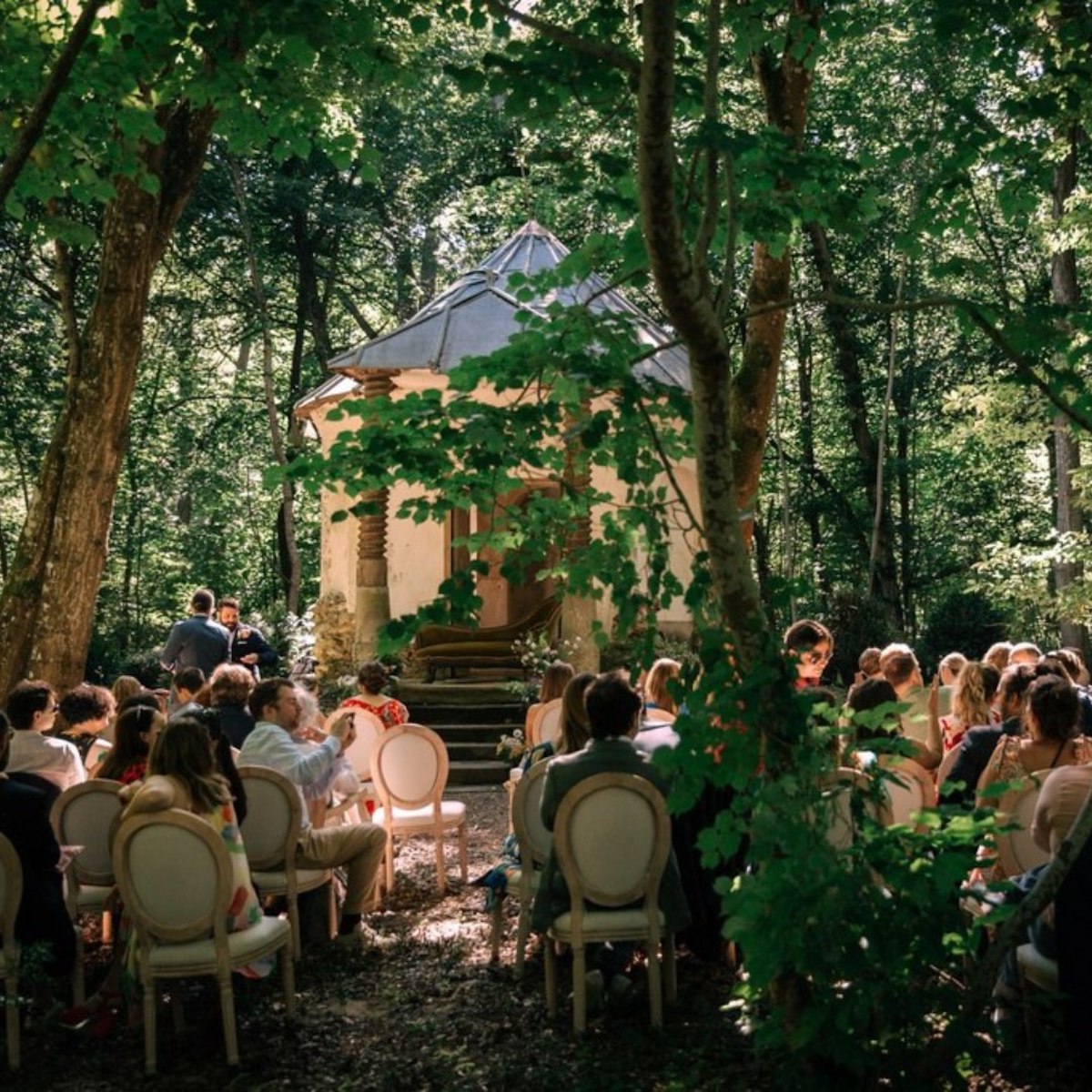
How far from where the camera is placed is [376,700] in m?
9.03

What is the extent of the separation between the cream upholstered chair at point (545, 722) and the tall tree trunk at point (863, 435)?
1488cm

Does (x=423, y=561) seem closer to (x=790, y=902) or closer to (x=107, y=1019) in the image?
(x=107, y=1019)

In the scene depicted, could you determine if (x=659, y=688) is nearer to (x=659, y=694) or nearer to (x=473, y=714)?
(x=659, y=694)

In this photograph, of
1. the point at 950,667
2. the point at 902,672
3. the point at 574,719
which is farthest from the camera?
the point at 950,667

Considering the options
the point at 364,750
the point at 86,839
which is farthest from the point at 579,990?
the point at 364,750

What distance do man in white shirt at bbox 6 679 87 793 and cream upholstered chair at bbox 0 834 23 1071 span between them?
47.3 inches

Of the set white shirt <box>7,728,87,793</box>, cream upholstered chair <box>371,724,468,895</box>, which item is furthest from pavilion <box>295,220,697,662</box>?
white shirt <box>7,728,87,793</box>

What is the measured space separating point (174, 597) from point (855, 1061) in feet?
79.5

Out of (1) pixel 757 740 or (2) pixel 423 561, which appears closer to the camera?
(1) pixel 757 740

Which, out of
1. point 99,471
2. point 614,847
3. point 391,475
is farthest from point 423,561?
point 391,475

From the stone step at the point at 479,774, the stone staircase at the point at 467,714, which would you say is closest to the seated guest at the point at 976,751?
the stone step at the point at 479,774

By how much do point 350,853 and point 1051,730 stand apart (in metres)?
3.66

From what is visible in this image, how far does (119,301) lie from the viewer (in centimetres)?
912

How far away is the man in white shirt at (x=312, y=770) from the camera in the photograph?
6.59 meters
